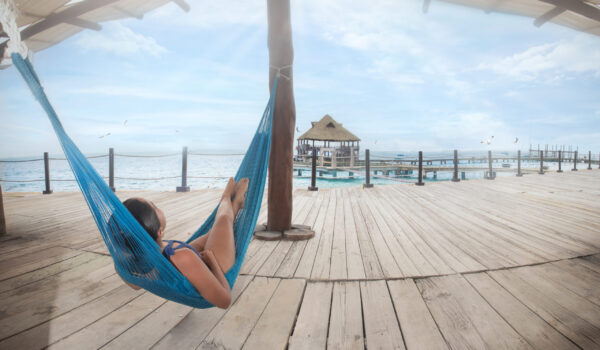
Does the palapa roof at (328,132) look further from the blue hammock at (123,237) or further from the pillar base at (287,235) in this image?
the blue hammock at (123,237)

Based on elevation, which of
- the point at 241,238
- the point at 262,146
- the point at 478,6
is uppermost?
the point at 478,6

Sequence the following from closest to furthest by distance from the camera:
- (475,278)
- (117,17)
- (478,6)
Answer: (475,278) → (478,6) → (117,17)

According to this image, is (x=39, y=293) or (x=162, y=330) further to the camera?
(x=39, y=293)

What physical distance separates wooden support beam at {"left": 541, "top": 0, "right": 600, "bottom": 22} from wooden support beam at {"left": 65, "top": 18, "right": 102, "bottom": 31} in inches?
172

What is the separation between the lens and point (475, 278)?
1457 mm

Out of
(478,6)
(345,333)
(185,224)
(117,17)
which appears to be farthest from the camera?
(117,17)

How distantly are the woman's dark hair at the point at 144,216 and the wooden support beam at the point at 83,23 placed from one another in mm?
3078

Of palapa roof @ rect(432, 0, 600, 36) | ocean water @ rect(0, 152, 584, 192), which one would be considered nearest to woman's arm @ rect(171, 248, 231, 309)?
ocean water @ rect(0, 152, 584, 192)

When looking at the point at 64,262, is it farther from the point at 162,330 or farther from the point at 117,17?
the point at 117,17

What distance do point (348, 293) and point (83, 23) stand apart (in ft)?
12.4

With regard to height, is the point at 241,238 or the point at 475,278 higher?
the point at 241,238

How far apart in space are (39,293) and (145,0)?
10.6 feet

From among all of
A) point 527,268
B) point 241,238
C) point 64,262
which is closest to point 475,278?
point 527,268

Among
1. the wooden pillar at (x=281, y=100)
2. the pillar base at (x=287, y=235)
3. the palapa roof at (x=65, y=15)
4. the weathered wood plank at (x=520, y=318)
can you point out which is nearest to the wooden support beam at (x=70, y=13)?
the palapa roof at (x=65, y=15)
